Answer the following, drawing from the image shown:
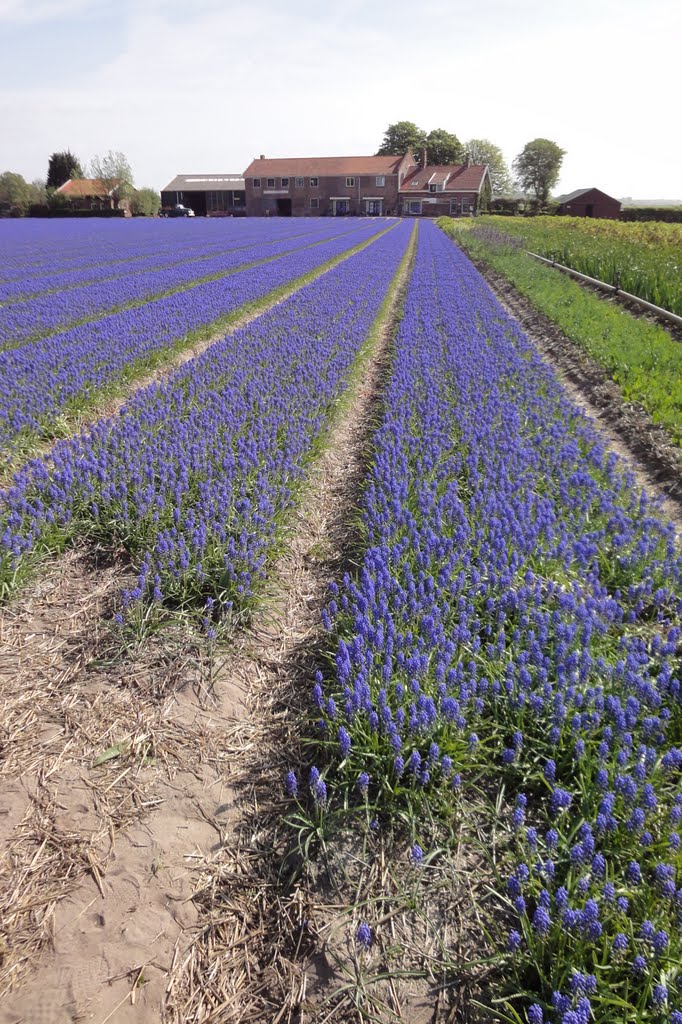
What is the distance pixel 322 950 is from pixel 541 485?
453cm

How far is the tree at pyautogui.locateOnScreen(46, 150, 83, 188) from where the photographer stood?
98500 millimetres

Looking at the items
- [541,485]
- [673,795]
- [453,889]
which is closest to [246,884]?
[453,889]

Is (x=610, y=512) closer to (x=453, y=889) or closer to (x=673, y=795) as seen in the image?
(x=673, y=795)

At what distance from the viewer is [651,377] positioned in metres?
9.93

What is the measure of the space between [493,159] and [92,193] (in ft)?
293

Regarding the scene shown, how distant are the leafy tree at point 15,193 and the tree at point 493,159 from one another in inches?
3696

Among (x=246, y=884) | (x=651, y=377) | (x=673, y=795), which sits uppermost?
(x=651, y=377)

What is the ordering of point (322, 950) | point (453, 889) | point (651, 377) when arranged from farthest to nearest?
point (651, 377) → point (453, 889) → point (322, 950)

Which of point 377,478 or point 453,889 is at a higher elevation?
point 377,478

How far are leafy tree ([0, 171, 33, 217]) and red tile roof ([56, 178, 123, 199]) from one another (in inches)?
205

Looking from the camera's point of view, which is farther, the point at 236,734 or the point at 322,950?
the point at 236,734

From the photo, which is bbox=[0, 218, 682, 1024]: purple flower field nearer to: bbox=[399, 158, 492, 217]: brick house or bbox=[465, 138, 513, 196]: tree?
bbox=[399, 158, 492, 217]: brick house

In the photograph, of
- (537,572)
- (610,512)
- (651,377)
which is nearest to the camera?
(537,572)

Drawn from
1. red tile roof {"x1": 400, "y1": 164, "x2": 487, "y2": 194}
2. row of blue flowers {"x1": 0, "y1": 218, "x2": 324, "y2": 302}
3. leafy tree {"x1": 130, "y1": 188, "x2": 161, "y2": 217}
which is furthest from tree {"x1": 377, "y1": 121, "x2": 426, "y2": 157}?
row of blue flowers {"x1": 0, "y1": 218, "x2": 324, "y2": 302}
